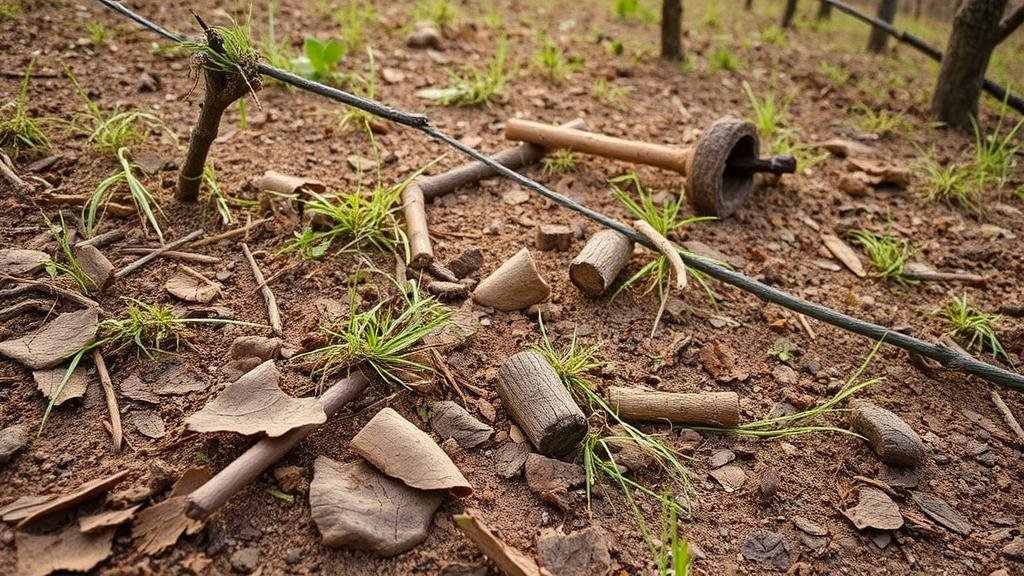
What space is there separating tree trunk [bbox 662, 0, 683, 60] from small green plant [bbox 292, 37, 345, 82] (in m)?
1.99

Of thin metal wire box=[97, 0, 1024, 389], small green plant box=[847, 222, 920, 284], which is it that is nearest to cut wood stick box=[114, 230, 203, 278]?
thin metal wire box=[97, 0, 1024, 389]

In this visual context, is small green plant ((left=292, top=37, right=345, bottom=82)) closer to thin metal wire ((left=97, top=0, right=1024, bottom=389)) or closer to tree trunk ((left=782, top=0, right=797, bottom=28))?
thin metal wire ((left=97, top=0, right=1024, bottom=389))

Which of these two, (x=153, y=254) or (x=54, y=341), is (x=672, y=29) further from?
(x=54, y=341)

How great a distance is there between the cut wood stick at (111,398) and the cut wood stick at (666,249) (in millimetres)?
1567

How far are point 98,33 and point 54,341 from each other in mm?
2125

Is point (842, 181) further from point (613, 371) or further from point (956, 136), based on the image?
point (613, 371)

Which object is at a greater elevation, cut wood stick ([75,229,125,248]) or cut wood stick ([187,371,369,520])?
cut wood stick ([75,229,125,248])

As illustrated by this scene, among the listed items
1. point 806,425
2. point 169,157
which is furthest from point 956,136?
point 169,157

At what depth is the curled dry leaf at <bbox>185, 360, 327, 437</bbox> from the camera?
159cm

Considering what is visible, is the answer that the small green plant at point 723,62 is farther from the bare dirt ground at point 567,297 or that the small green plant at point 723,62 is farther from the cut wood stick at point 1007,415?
the cut wood stick at point 1007,415

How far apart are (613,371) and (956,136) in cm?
290

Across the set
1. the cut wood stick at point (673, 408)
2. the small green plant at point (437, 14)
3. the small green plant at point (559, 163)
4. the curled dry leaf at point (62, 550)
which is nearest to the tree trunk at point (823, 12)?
the small green plant at point (437, 14)

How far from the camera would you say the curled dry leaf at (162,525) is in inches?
57.6

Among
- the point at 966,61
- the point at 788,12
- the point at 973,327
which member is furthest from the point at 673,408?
the point at 788,12
